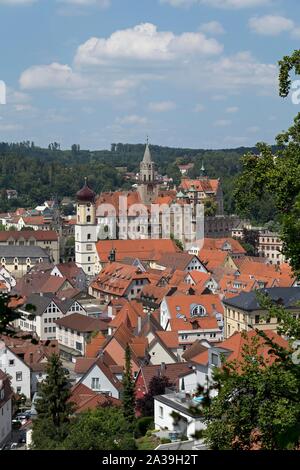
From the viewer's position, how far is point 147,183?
7719 cm

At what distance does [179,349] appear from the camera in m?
32.1

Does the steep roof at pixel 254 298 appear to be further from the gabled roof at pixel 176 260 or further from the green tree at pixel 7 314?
the green tree at pixel 7 314

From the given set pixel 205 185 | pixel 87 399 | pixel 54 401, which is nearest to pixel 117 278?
pixel 87 399

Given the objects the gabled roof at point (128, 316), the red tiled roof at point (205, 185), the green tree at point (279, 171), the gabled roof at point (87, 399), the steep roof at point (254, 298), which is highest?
the green tree at point (279, 171)

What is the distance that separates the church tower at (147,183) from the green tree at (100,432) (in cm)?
5575

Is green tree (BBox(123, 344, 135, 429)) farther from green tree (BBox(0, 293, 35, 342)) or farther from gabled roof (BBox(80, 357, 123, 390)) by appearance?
green tree (BBox(0, 293, 35, 342))

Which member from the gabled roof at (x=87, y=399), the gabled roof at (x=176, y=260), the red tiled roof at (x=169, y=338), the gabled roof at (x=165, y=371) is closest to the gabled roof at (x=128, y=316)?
the red tiled roof at (x=169, y=338)

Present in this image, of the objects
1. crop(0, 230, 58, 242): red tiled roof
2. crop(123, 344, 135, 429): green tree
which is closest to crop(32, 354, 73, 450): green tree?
crop(123, 344, 135, 429): green tree

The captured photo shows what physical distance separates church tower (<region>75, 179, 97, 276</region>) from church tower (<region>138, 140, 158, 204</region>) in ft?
52.6

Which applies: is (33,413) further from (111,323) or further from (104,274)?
(104,274)

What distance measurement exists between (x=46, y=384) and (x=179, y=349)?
11395mm

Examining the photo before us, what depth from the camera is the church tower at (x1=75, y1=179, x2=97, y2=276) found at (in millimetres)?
58875

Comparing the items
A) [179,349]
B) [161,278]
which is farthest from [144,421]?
[161,278]

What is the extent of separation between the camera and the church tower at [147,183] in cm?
7594
